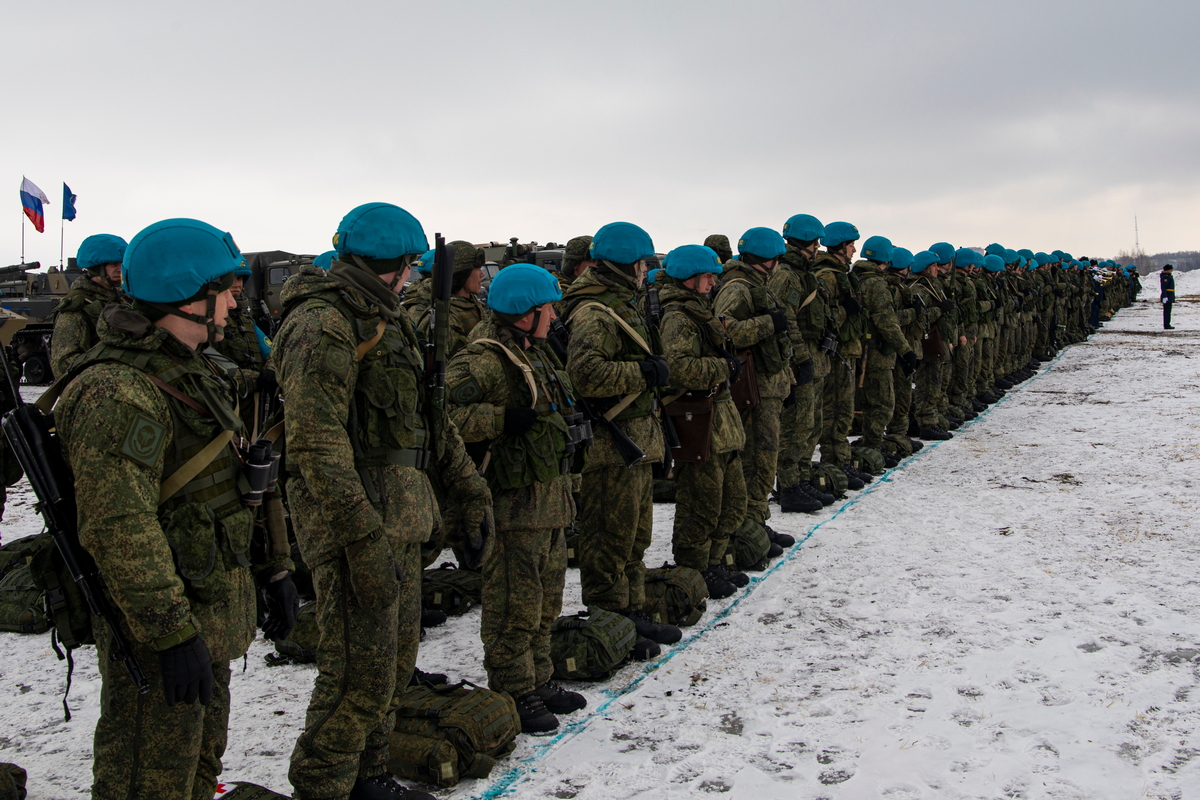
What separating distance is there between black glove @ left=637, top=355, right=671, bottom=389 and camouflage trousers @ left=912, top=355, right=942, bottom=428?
7653 mm

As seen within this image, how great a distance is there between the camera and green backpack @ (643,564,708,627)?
5254 mm

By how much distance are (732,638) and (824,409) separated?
4.43 m

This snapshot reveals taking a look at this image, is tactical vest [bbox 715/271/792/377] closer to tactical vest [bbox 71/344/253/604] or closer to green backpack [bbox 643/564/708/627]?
green backpack [bbox 643/564/708/627]

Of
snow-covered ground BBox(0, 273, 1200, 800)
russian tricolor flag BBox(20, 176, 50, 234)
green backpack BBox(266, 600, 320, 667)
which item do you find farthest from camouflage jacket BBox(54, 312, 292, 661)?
russian tricolor flag BBox(20, 176, 50, 234)

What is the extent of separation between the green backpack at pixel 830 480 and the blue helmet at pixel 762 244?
252 centimetres

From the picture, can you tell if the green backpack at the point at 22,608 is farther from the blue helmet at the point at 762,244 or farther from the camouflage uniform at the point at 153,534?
the blue helmet at the point at 762,244

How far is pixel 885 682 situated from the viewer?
4.50 meters

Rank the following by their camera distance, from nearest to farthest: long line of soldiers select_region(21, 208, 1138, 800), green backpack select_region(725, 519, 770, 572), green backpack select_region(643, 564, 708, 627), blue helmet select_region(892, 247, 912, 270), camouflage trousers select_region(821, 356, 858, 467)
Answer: long line of soldiers select_region(21, 208, 1138, 800)
green backpack select_region(643, 564, 708, 627)
green backpack select_region(725, 519, 770, 572)
camouflage trousers select_region(821, 356, 858, 467)
blue helmet select_region(892, 247, 912, 270)

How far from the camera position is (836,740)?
12.9 ft

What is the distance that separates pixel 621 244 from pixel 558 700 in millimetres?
2478

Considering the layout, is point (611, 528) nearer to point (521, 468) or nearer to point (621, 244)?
point (521, 468)

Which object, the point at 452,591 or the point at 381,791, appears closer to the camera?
the point at 381,791

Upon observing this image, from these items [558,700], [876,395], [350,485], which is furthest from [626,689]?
[876,395]

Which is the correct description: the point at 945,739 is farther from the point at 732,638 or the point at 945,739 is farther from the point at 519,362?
the point at 519,362
